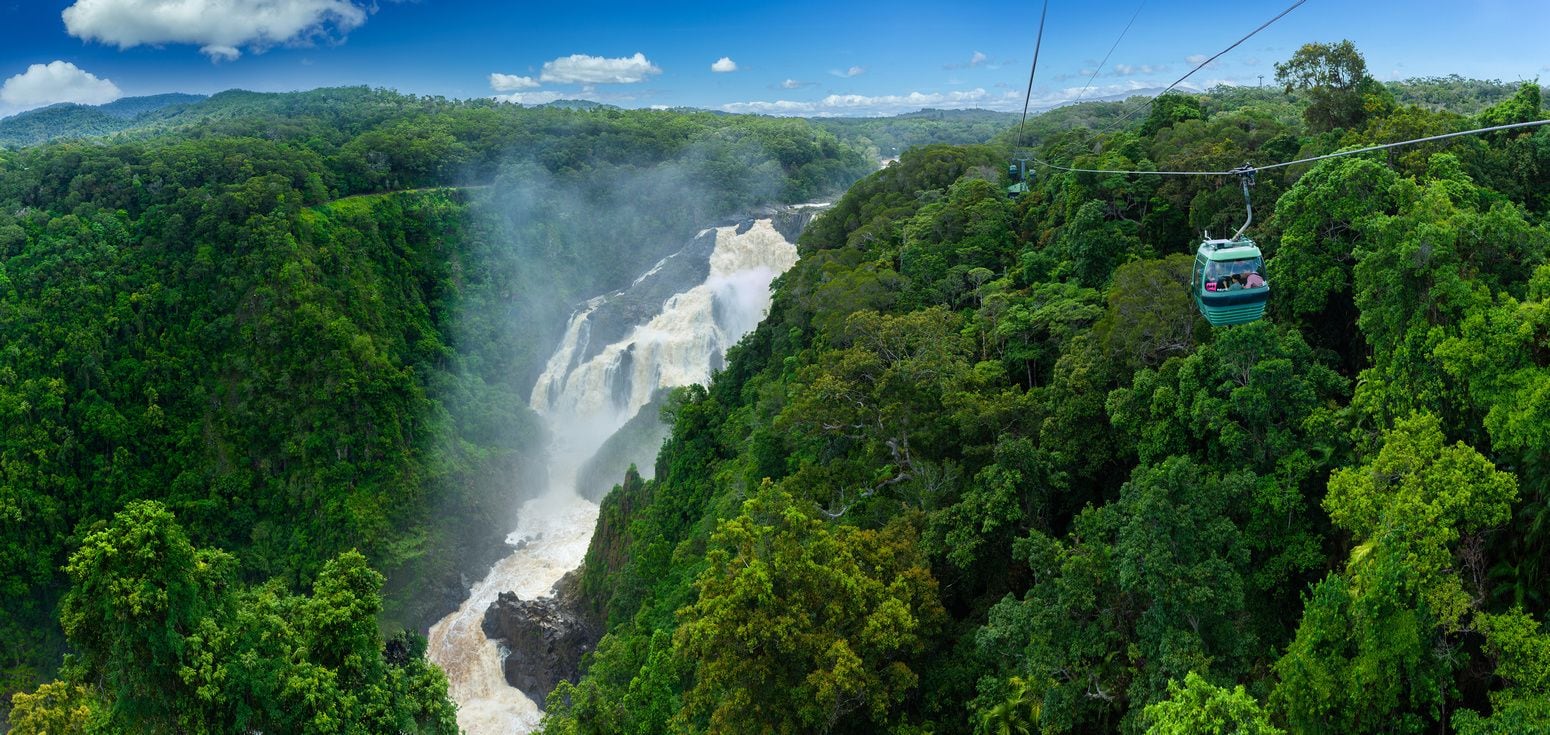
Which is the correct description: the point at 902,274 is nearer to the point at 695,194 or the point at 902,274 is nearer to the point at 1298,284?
the point at 1298,284

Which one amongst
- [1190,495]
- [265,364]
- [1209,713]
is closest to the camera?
[1209,713]

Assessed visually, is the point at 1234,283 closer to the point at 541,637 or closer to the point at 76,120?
the point at 541,637

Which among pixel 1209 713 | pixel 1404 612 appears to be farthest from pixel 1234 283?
pixel 1209 713

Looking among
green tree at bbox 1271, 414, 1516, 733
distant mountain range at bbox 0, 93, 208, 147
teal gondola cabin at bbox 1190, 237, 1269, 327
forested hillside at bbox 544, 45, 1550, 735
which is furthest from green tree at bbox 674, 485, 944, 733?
distant mountain range at bbox 0, 93, 208, 147

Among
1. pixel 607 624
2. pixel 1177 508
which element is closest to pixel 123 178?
pixel 607 624

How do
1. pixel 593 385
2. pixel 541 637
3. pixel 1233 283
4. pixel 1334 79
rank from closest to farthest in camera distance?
pixel 1233 283
pixel 1334 79
pixel 541 637
pixel 593 385

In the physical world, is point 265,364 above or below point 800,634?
below
